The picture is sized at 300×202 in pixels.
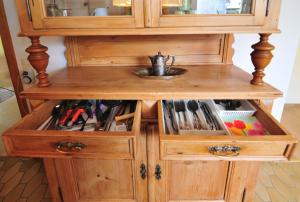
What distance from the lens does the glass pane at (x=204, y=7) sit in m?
0.83

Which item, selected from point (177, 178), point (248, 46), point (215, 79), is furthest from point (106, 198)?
point (248, 46)

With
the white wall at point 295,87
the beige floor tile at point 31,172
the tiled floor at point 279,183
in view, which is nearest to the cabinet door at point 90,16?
the beige floor tile at point 31,172

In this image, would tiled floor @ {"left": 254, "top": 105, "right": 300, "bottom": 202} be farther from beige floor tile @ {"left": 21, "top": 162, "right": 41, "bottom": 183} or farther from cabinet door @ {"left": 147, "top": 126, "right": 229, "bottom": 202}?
beige floor tile @ {"left": 21, "top": 162, "right": 41, "bottom": 183}

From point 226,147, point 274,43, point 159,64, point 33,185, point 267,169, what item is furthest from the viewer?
point 267,169

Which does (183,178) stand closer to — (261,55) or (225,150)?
(225,150)

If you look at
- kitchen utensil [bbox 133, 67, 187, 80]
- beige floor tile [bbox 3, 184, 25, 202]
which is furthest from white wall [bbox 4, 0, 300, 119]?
beige floor tile [bbox 3, 184, 25, 202]

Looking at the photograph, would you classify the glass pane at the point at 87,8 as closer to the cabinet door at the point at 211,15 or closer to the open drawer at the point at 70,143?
the cabinet door at the point at 211,15

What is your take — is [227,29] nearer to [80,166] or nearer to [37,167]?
[80,166]

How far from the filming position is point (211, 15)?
82cm

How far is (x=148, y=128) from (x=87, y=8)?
582 mm

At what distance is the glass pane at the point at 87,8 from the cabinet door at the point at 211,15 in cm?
13

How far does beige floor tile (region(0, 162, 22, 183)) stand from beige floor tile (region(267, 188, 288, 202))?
1.92 meters

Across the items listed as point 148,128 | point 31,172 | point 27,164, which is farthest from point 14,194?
point 148,128

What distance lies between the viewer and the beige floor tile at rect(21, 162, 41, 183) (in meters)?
1.57
